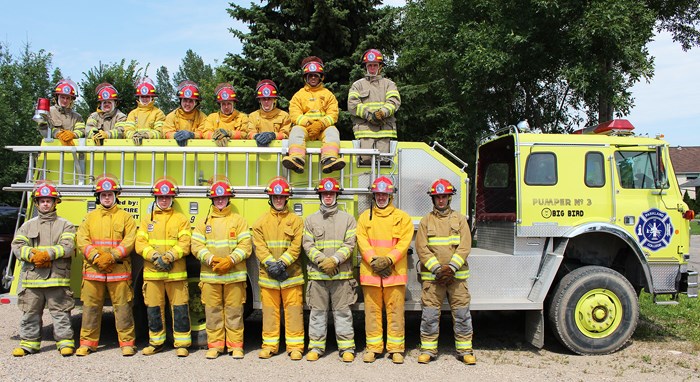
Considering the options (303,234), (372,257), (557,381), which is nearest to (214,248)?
(303,234)

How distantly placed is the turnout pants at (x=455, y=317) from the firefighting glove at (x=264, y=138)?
2.57 meters

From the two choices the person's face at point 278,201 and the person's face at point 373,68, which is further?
the person's face at point 373,68

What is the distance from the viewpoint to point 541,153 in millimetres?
6848

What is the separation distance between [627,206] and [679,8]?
322 inches

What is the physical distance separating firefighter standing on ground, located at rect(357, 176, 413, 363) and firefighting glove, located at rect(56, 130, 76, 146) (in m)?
3.79

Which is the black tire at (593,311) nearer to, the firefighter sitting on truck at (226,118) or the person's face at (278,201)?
the person's face at (278,201)

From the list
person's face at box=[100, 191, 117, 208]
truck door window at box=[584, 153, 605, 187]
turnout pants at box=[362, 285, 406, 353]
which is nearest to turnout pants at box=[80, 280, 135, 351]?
person's face at box=[100, 191, 117, 208]

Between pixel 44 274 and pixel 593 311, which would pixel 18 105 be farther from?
pixel 593 311

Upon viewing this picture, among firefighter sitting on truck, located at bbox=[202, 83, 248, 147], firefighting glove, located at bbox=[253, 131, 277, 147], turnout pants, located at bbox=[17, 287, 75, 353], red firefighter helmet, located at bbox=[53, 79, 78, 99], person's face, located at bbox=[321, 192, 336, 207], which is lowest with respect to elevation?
turnout pants, located at bbox=[17, 287, 75, 353]

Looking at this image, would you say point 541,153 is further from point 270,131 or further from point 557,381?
point 270,131

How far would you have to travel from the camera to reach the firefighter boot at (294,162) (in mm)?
6363

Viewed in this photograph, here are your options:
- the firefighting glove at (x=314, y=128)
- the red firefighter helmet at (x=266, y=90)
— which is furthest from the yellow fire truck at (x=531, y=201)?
the red firefighter helmet at (x=266, y=90)

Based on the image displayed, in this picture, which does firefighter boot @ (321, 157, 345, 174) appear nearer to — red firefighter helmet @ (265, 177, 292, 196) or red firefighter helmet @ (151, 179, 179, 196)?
red firefighter helmet @ (265, 177, 292, 196)

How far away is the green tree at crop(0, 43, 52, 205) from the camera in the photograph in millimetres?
18078
